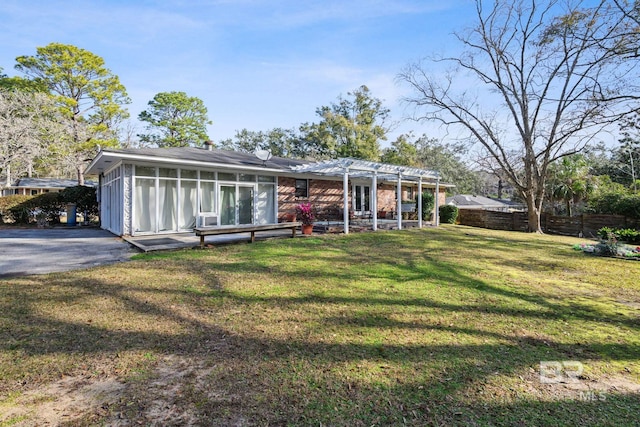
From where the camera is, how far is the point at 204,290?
4945mm

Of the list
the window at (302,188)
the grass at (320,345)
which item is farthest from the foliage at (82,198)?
the grass at (320,345)

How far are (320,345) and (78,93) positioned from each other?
31008 mm

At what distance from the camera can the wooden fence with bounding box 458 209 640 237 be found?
15370 mm

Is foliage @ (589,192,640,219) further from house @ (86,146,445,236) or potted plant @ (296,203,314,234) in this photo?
potted plant @ (296,203,314,234)

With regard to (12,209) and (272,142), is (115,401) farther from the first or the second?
(272,142)

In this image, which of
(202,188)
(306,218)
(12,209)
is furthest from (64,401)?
(12,209)

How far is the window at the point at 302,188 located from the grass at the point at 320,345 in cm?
960

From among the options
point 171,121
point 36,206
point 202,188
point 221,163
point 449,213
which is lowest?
point 449,213

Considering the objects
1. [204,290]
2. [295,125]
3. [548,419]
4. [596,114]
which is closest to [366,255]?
[204,290]

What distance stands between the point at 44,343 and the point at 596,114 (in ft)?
59.5

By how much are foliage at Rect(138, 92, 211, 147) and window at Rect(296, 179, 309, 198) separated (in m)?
22.7

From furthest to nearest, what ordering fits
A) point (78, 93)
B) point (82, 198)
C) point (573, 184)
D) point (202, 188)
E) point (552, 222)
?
point (78, 93)
point (573, 184)
point (552, 222)
point (82, 198)
point (202, 188)

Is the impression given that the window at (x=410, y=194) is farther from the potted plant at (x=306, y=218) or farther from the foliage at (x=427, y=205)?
the potted plant at (x=306, y=218)

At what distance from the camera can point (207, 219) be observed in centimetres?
1214
